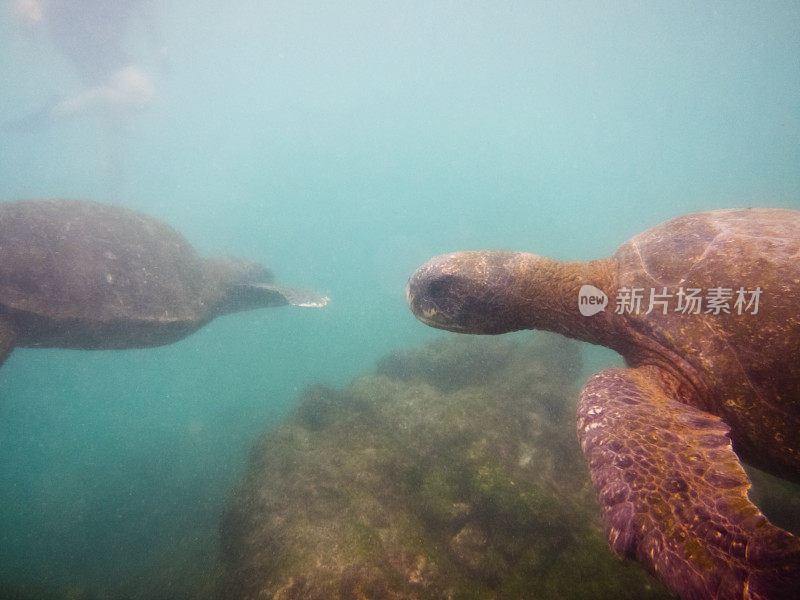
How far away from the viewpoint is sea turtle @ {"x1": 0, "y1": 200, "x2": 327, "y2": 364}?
20.0 ft

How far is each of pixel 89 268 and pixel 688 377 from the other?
1069 cm

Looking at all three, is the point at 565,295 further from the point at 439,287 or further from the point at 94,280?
the point at 94,280

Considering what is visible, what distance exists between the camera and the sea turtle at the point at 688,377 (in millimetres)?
1771

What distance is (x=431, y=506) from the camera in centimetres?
557

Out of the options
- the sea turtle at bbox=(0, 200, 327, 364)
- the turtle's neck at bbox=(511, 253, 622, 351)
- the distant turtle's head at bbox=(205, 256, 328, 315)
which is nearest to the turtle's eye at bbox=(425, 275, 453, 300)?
the turtle's neck at bbox=(511, 253, 622, 351)

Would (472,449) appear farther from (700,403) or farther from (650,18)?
(650,18)

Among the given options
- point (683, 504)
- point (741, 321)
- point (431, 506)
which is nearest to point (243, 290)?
point (431, 506)

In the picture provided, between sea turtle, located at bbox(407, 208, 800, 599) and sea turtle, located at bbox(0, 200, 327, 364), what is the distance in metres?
7.48

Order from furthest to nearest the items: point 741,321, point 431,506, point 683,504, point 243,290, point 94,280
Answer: point 243,290 < point 94,280 < point 431,506 < point 741,321 < point 683,504

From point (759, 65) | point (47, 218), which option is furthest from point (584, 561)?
point (759, 65)

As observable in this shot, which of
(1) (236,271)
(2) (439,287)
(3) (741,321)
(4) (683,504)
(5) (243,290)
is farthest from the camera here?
(1) (236,271)

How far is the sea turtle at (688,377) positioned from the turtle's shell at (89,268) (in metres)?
7.47

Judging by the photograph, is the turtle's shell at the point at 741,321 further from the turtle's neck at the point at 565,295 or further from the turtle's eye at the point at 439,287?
the turtle's eye at the point at 439,287

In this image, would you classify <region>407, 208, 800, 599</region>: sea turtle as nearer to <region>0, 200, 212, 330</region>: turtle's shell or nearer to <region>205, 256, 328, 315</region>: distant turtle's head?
<region>0, 200, 212, 330</region>: turtle's shell
